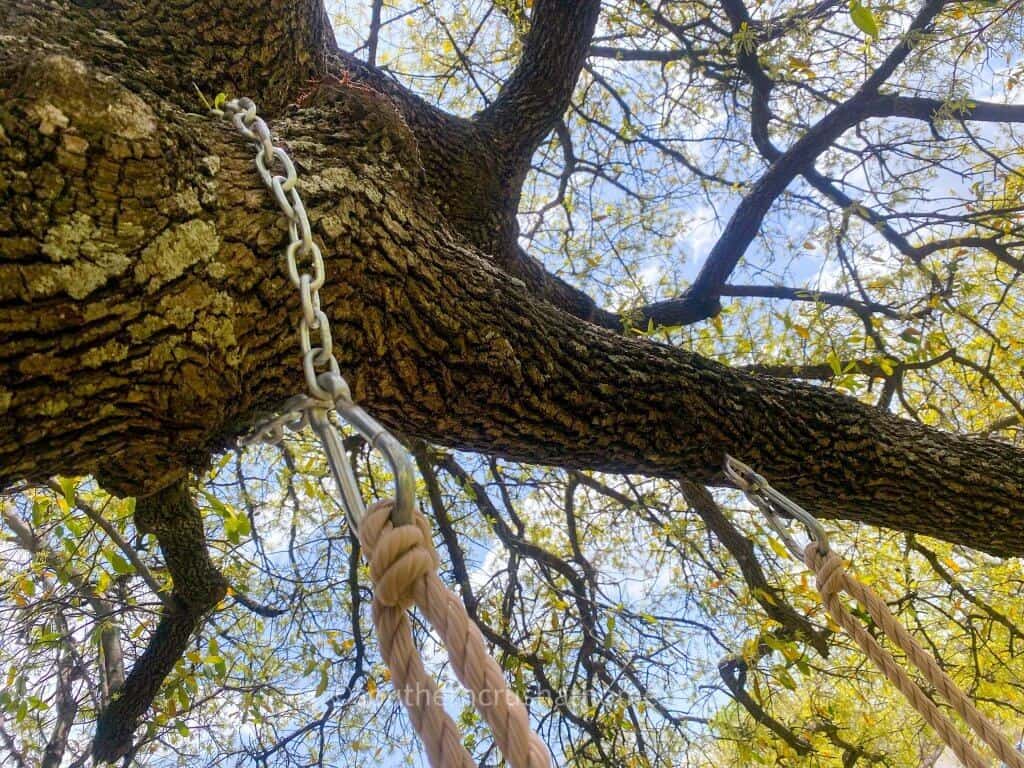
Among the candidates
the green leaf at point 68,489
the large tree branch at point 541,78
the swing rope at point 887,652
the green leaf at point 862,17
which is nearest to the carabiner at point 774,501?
the swing rope at point 887,652

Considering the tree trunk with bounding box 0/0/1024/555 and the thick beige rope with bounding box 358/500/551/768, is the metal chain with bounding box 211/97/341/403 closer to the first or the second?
the tree trunk with bounding box 0/0/1024/555

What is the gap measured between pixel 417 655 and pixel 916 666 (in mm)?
889

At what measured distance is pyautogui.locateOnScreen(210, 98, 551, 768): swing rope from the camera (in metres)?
0.48

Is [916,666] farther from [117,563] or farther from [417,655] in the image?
[117,563]

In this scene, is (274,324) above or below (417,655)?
above

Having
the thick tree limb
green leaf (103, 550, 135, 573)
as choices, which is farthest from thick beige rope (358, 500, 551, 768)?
green leaf (103, 550, 135, 573)

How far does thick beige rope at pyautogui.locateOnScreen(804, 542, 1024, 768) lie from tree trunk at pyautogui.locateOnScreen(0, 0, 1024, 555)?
0.32m

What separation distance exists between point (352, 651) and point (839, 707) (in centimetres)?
187

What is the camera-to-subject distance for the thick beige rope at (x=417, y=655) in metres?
0.48

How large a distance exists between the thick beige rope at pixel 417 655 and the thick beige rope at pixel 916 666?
0.81m

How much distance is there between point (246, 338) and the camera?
857mm

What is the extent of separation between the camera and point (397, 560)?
0.55 metres

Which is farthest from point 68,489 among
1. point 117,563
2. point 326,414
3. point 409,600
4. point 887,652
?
point 887,652

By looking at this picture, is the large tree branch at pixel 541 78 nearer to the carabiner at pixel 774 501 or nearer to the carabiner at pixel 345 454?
the carabiner at pixel 774 501
